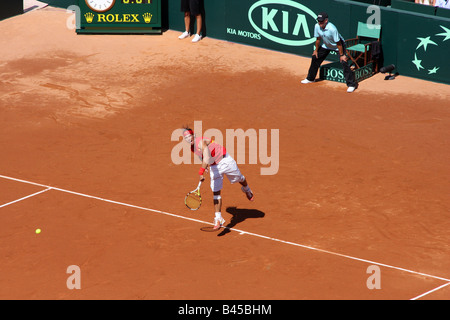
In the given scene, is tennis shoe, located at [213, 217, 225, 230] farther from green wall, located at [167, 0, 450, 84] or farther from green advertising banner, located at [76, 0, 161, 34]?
green advertising banner, located at [76, 0, 161, 34]

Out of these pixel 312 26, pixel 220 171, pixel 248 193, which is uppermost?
pixel 312 26

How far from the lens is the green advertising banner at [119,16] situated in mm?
25953

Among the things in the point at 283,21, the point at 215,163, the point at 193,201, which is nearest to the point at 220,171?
the point at 215,163

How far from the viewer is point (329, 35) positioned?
2111 centimetres

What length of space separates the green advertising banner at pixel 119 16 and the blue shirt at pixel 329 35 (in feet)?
22.3

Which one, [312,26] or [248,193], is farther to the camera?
[312,26]

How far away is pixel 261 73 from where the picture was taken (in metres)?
23.0

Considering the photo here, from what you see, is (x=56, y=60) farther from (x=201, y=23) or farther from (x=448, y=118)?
(x=448, y=118)

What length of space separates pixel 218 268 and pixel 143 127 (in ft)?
23.5

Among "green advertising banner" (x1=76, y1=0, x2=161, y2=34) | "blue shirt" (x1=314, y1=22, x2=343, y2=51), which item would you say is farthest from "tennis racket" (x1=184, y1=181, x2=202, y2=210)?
"green advertising banner" (x1=76, y1=0, x2=161, y2=34)

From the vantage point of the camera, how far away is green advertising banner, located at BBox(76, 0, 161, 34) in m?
26.0

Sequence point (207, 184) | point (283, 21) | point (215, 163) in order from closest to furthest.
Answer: point (215, 163) < point (207, 184) < point (283, 21)

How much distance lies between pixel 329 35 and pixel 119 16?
828cm

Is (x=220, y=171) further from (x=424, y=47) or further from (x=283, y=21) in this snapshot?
(x=283, y=21)
